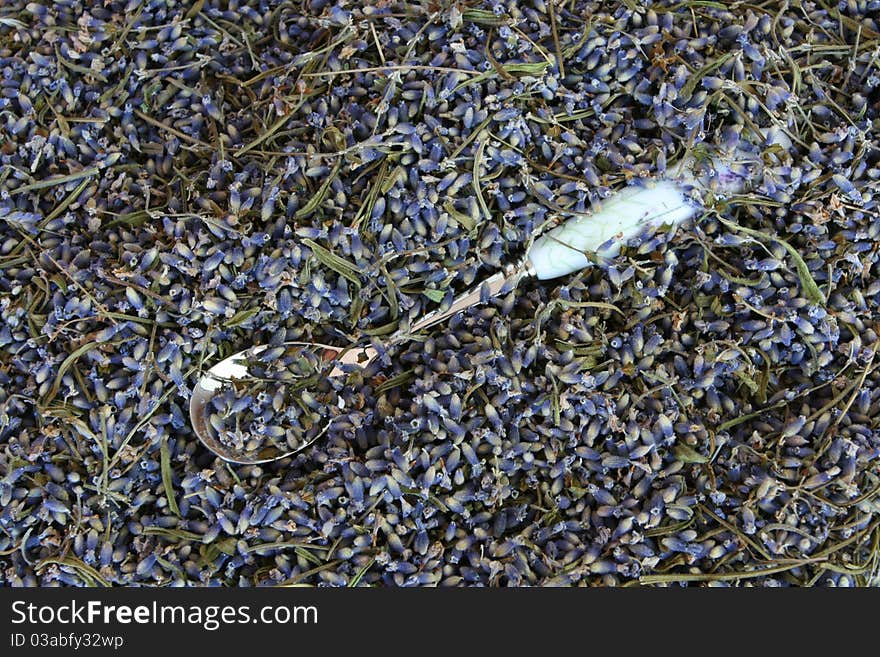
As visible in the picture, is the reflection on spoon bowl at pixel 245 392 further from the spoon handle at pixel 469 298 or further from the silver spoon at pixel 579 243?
the spoon handle at pixel 469 298

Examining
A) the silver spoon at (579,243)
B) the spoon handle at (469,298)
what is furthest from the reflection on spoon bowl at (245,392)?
the spoon handle at (469,298)

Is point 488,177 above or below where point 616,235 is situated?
above

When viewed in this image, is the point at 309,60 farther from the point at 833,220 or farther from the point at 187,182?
the point at 833,220

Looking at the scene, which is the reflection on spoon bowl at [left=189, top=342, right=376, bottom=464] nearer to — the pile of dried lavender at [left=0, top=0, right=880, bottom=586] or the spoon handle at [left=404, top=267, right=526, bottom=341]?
the pile of dried lavender at [left=0, top=0, right=880, bottom=586]

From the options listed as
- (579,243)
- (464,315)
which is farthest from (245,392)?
(579,243)

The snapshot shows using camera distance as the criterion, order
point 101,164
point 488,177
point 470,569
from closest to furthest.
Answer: point 470,569
point 488,177
point 101,164

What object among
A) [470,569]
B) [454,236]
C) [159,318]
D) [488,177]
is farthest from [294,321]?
[470,569]
